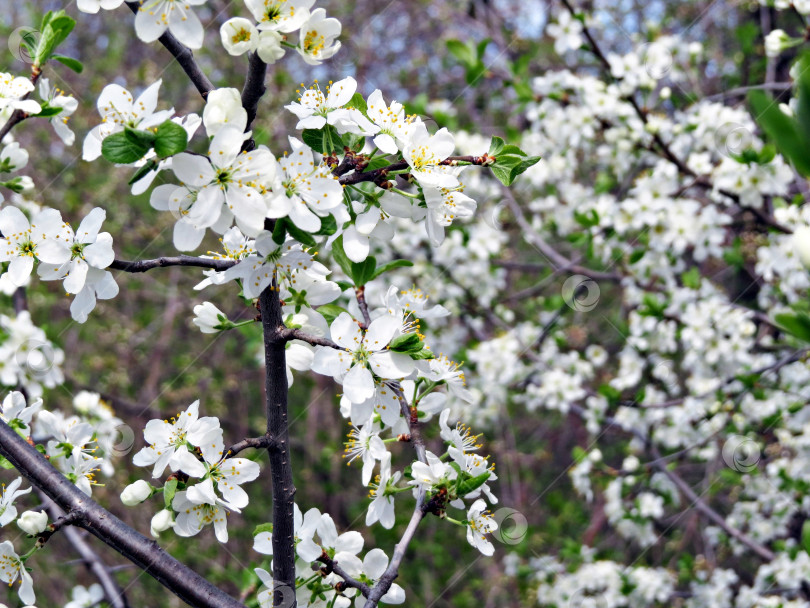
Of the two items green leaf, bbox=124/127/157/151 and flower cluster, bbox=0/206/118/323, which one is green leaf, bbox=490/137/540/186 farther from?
flower cluster, bbox=0/206/118/323

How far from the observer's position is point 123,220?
4895 millimetres

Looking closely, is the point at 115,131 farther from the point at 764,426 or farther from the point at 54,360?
the point at 764,426

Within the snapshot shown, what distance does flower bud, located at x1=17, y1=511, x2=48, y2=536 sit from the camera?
1.25 meters

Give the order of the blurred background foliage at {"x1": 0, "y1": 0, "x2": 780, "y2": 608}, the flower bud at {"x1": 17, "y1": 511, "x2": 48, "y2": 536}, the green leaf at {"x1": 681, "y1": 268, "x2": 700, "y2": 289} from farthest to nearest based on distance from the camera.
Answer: the blurred background foliage at {"x1": 0, "y1": 0, "x2": 780, "y2": 608} → the green leaf at {"x1": 681, "y1": 268, "x2": 700, "y2": 289} → the flower bud at {"x1": 17, "y1": 511, "x2": 48, "y2": 536}

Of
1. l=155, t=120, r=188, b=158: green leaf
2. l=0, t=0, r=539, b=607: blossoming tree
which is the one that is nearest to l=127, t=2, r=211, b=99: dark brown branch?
l=0, t=0, r=539, b=607: blossoming tree

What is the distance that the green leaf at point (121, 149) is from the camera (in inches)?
36.9

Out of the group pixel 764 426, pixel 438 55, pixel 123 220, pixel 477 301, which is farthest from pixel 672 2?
pixel 123 220

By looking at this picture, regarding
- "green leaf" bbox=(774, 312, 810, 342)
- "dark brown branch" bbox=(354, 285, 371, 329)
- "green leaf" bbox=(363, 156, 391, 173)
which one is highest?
"green leaf" bbox=(774, 312, 810, 342)

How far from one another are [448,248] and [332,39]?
248 cm

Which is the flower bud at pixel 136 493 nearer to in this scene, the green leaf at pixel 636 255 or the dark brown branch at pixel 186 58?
the dark brown branch at pixel 186 58

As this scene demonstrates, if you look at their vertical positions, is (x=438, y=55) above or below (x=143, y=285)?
above

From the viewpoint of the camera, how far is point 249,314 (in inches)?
153

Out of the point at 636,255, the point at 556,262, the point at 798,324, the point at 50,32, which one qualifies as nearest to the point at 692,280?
the point at 636,255

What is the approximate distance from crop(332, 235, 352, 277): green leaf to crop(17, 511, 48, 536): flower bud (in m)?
0.70
